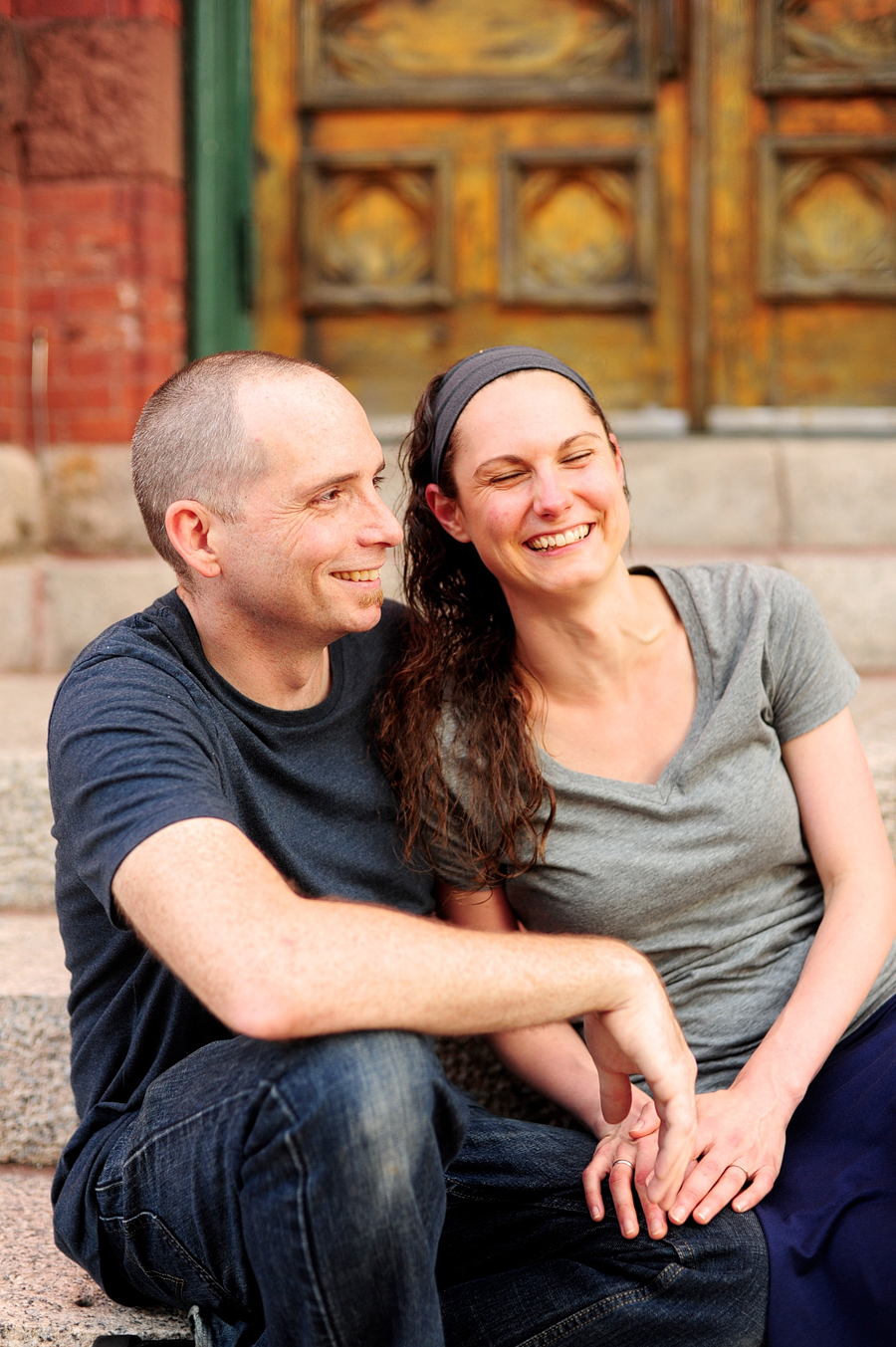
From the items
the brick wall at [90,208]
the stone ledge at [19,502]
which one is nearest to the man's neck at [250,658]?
the stone ledge at [19,502]

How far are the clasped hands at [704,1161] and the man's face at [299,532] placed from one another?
30.5 inches

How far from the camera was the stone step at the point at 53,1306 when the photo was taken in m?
1.65

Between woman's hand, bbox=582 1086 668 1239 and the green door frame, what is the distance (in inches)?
105

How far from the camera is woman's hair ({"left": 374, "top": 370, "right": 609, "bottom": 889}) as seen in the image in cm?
180

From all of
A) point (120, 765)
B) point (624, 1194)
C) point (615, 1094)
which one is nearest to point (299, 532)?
point (120, 765)

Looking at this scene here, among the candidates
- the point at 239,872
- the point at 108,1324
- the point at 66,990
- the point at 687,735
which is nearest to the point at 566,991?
the point at 239,872

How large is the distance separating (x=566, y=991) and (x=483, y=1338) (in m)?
0.49

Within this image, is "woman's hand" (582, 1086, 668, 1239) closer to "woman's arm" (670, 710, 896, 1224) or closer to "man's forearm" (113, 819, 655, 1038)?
"woman's arm" (670, 710, 896, 1224)

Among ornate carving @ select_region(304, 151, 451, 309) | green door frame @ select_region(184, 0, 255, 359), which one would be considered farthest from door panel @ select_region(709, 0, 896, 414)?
green door frame @ select_region(184, 0, 255, 359)

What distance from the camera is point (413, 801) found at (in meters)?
1.79

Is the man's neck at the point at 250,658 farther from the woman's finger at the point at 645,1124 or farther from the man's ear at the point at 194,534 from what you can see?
the woman's finger at the point at 645,1124

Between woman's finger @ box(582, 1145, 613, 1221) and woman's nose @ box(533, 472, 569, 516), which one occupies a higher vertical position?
woman's nose @ box(533, 472, 569, 516)

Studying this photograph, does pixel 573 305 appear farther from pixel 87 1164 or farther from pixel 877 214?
pixel 87 1164

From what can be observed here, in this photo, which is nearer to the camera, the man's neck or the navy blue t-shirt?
the navy blue t-shirt
